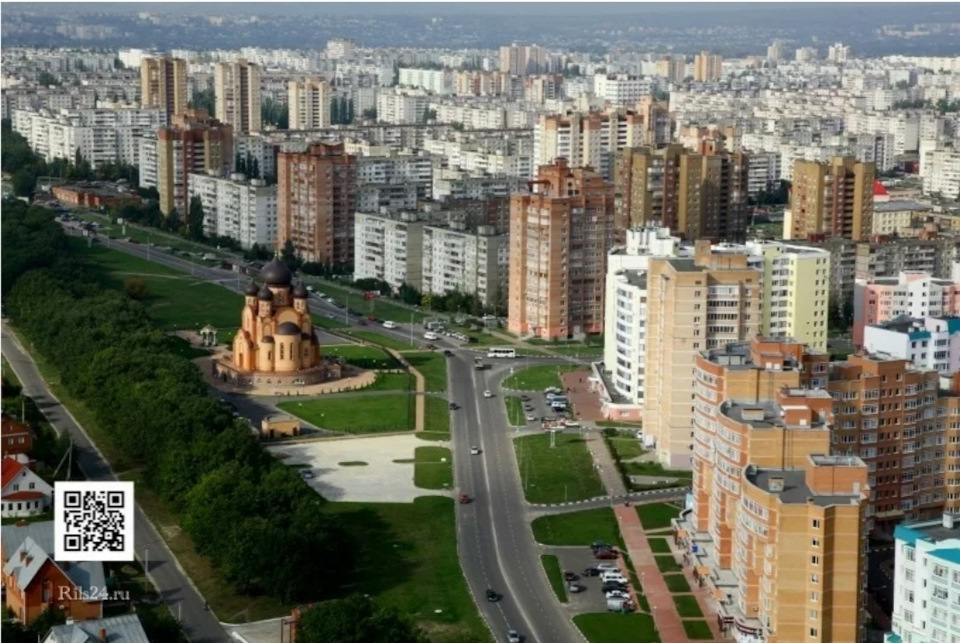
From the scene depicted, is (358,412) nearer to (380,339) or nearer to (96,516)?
(380,339)

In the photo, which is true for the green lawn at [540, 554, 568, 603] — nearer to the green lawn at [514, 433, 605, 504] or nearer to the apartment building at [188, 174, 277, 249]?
the green lawn at [514, 433, 605, 504]

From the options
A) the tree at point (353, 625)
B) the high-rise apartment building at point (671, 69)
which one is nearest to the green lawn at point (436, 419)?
the tree at point (353, 625)

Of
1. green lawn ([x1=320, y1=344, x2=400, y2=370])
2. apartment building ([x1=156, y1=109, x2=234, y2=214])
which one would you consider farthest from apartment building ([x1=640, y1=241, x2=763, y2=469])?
apartment building ([x1=156, y1=109, x2=234, y2=214])

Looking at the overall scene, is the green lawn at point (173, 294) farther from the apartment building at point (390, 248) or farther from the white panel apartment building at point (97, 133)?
the white panel apartment building at point (97, 133)

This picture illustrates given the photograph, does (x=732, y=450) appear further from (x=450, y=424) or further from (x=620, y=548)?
(x=450, y=424)

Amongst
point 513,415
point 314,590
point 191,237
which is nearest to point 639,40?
point 191,237

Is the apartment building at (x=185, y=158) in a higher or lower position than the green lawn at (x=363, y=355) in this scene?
higher
